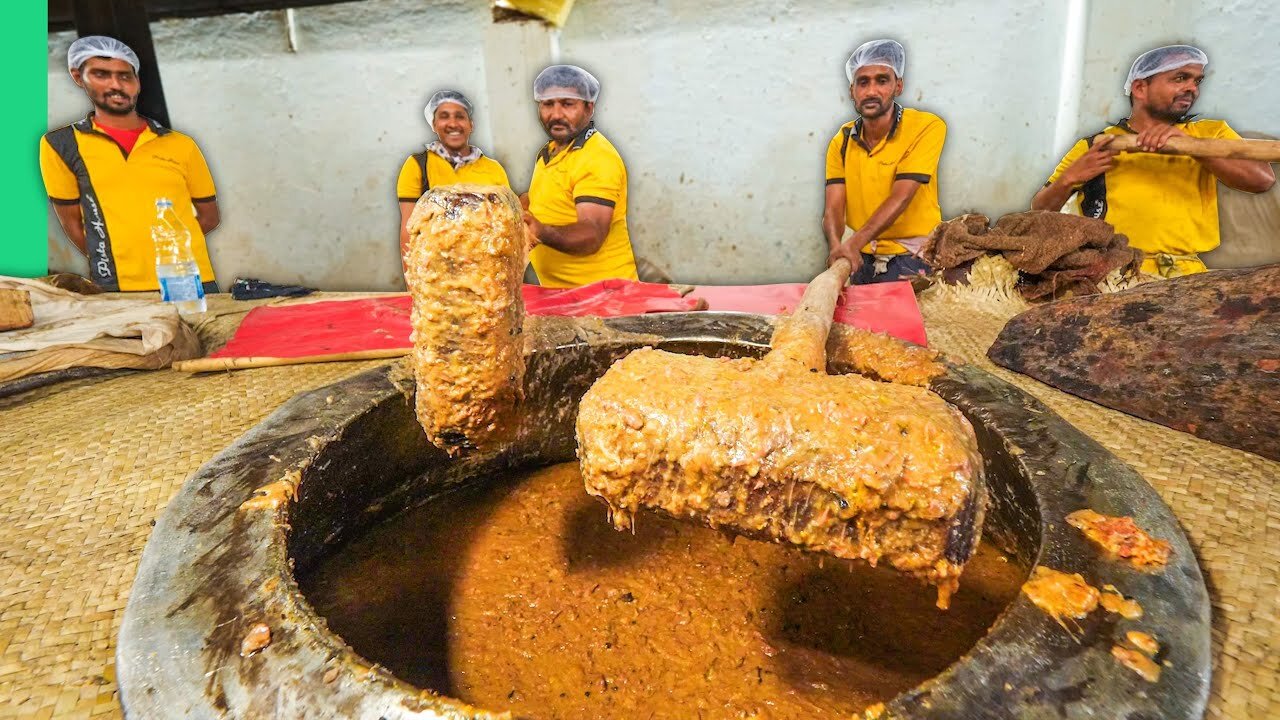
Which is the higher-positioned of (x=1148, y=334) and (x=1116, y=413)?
(x=1148, y=334)

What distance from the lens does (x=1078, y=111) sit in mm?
3457

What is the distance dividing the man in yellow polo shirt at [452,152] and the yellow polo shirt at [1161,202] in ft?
11.1

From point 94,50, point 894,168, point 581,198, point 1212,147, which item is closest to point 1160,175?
point 1212,147

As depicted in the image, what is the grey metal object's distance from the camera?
611mm

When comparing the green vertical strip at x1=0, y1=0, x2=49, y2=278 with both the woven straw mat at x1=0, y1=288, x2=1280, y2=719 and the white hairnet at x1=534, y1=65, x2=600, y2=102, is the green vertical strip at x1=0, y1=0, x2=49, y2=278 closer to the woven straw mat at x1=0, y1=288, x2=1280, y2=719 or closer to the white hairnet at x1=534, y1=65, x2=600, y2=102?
the woven straw mat at x1=0, y1=288, x2=1280, y2=719

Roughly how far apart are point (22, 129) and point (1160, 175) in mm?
6569

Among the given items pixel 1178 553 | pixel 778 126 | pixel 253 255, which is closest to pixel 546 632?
pixel 1178 553

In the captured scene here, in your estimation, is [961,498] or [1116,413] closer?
[961,498]

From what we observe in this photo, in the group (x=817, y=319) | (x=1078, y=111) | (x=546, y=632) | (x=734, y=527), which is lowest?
(x=546, y=632)

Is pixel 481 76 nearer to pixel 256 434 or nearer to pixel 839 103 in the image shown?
pixel 839 103

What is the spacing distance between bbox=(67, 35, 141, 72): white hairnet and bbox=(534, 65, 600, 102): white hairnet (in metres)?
2.65

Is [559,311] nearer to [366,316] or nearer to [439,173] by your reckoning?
[366,316]

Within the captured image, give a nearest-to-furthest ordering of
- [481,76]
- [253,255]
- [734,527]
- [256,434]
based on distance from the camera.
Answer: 1. [734,527]
2. [256,434]
3. [481,76]
4. [253,255]

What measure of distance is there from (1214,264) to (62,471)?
4915 mm
